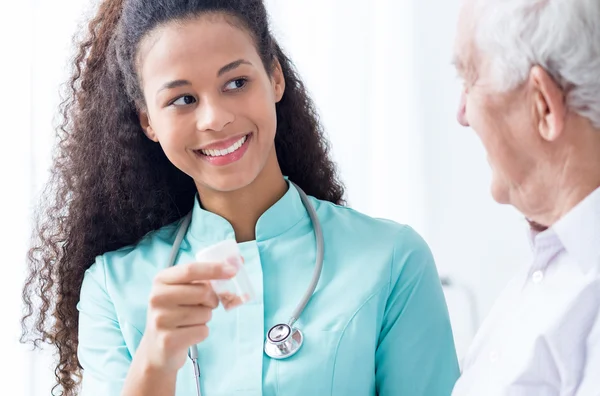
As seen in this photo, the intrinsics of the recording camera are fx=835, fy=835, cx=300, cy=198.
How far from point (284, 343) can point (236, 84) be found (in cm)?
47

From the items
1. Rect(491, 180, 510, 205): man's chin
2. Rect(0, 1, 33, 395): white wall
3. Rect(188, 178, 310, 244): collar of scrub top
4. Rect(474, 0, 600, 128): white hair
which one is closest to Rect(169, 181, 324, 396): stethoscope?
Rect(188, 178, 310, 244): collar of scrub top

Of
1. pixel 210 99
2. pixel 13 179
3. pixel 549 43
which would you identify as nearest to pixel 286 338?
pixel 210 99

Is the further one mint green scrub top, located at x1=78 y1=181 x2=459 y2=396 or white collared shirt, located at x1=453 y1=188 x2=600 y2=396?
mint green scrub top, located at x1=78 y1=181 x2=459 y2=396

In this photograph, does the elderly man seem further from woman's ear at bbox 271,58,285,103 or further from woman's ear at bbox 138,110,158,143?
woman's ear at bbox 138,110,158,143

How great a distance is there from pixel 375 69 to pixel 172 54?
1.23 metres

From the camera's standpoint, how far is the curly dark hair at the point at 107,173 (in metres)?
1.70

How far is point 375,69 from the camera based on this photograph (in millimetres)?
2598

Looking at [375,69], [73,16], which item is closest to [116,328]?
[73,16]

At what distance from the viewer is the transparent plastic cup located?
1.19m

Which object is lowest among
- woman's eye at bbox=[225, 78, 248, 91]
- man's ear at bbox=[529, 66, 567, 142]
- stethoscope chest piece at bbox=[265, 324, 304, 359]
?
stethoscope chest piece at bbox=[265, 324, 304, 359]

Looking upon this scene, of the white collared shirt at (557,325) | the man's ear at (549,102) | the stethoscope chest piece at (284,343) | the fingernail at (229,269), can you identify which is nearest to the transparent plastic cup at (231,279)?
the fingernail at (229,269)

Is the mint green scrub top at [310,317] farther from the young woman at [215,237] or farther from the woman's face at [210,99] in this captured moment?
the woman's face at [210,99]

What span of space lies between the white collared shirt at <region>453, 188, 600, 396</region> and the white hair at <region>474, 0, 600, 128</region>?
0.13 m

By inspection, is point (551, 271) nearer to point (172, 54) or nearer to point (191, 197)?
point (172, 54)
